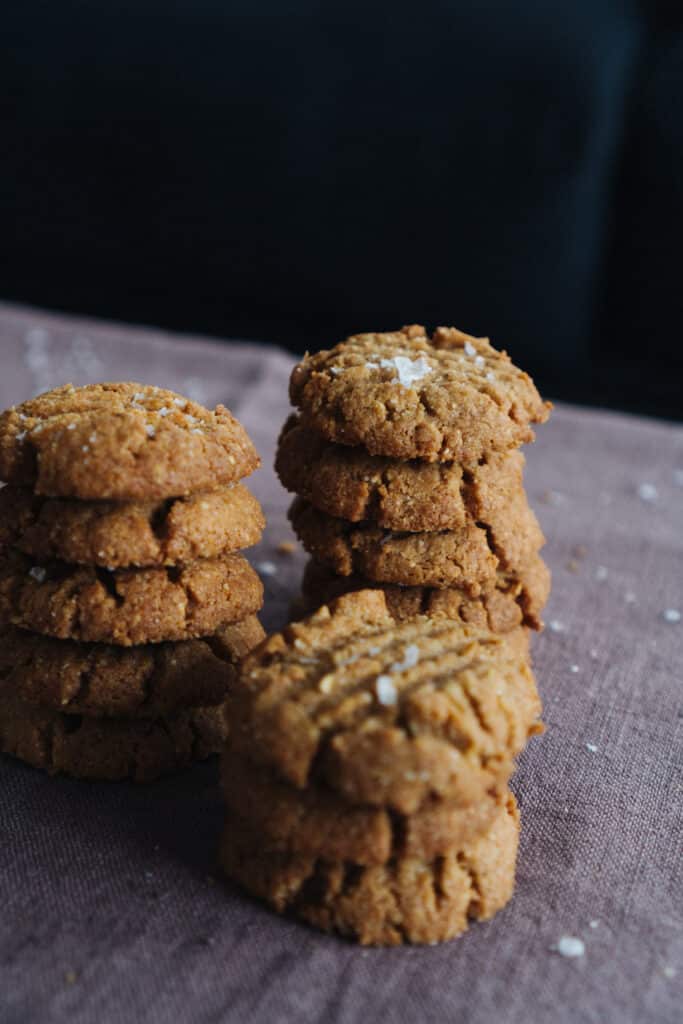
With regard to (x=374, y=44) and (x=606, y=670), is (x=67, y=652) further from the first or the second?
(x=374, y=44)

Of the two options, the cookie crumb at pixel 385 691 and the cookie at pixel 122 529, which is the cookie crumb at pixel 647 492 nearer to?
the cookie at pixel 122 529

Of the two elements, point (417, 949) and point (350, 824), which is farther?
point (417, 949)

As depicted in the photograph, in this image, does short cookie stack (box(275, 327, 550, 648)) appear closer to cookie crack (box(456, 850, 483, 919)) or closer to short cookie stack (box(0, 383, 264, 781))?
short cookie stack (box(0, 383, 264, 781))

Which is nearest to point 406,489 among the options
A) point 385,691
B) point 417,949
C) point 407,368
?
point 407,368

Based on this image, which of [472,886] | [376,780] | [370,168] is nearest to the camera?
[376,780]

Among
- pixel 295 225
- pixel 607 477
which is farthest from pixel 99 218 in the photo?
pixel 607 477

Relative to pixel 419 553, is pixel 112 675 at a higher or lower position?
lower

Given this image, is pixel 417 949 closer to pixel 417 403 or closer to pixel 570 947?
pixel 570 947

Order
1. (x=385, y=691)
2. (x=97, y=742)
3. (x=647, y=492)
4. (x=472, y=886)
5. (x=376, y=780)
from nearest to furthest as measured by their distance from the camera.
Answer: (x=376, y=780), (x=385, y=691), (x=472, y=886), (x=97, y=742), (x=647, y=492)
